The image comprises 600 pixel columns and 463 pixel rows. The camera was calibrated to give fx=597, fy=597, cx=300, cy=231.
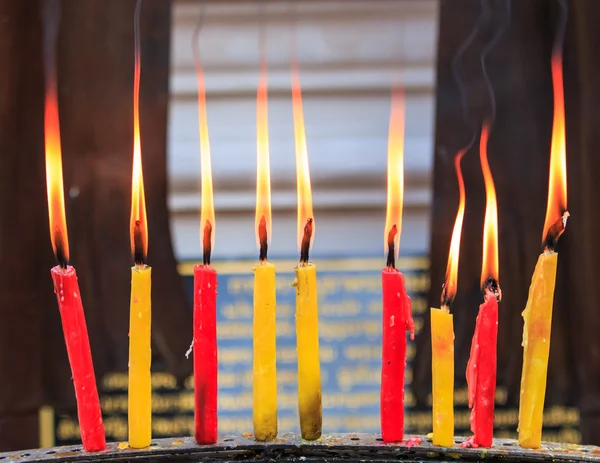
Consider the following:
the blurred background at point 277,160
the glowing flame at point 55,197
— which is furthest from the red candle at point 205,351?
the blurred background at point 277,160

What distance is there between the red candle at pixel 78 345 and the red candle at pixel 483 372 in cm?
32

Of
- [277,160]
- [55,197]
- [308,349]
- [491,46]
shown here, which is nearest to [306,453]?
[308,349]

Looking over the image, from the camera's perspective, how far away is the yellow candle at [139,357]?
48 centimetres

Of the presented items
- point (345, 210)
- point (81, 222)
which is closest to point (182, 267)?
point (81, 222)

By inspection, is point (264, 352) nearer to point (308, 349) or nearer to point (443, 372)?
point (308, 349)

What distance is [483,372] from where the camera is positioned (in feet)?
1.66

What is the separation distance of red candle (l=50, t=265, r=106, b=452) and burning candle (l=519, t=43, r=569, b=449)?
0.36 m

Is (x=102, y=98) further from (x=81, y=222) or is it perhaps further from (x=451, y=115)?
(x=451, y=115)

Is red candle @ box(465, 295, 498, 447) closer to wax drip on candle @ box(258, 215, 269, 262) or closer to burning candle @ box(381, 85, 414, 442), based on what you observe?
burning candle @ box(381, 85, 414, 442)

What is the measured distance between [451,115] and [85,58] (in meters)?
0.71

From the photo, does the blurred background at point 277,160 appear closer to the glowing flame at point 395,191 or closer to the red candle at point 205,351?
the glowing flame at point 395,191

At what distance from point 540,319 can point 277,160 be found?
29.2 inches

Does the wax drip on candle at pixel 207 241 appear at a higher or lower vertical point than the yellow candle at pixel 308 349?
higher

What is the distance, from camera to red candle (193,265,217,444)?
49cm
